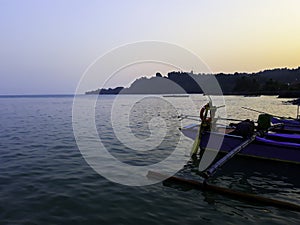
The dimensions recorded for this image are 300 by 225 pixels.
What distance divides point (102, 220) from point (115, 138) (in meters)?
15.2

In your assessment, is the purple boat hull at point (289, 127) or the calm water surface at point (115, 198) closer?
the calm water surface at point (115, 198)

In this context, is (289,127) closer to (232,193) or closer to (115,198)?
(232,193)

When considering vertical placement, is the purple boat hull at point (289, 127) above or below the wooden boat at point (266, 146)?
above

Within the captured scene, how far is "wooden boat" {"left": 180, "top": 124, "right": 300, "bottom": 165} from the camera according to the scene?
1435 centimetres

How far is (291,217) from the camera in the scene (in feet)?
27.8

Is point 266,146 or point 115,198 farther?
point 266,146

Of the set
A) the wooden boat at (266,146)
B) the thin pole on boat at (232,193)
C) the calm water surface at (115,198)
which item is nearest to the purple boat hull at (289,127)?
the wooden boat at (266,146)

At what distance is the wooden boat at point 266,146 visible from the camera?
14.4 meters

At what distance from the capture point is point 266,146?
1501cm

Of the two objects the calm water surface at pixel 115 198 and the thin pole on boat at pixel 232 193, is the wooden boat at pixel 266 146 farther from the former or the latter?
the thin pole on boat at pixel 232 193

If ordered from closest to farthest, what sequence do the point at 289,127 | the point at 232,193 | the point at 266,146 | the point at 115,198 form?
1. the point at 115,198
2. the point at 232,193
3. the point at 266,146
4. the point at 289,127

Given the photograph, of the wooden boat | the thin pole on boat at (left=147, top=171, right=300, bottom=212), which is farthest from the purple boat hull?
the thin pole on boat at (left=147, top=171, right=300, bottom=212)

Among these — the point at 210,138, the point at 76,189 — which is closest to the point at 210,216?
the point at 76,189

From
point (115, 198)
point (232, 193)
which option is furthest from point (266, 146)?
point (115, 198)
